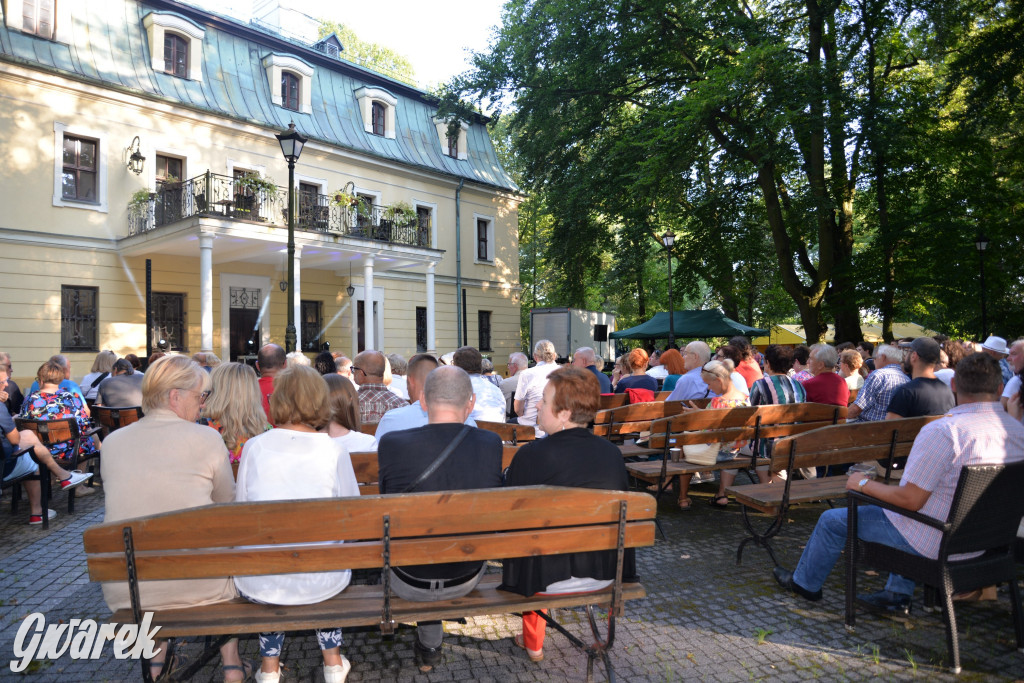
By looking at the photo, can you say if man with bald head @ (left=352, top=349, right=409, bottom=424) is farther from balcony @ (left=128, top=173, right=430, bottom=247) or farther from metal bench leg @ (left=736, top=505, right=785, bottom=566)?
balcony @ (left=128, top=173, right=430, bottom=247)

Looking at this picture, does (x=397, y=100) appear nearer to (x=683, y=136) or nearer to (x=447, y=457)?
(x=683, y=136)

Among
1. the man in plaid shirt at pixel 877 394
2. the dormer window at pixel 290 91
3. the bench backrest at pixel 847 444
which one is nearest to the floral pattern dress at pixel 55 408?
the bench backrest at pixel 847 444

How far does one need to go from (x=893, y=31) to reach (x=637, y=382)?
1645 centimetres

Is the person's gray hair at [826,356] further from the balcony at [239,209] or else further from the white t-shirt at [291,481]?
the balcony at [239,209]

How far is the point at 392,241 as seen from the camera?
2047cm

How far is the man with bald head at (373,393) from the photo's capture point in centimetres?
570

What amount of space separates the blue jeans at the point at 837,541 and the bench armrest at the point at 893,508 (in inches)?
6.4

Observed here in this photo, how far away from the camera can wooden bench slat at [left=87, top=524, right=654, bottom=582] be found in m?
2.52

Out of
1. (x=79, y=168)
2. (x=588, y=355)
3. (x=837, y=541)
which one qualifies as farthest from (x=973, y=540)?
(x=79, y=168)

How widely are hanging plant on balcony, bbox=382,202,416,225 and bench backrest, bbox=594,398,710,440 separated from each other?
16.0 m

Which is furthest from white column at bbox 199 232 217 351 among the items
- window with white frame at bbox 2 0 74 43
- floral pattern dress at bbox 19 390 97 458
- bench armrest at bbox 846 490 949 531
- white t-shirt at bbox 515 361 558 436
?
bench armrest at bbox 846 490 949 531

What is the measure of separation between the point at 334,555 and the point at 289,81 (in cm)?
2258

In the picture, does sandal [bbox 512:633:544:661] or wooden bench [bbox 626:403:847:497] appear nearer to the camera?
sandal [bbox 512:633:544:661]

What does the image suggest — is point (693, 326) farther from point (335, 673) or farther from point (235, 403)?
point (335, 673)
